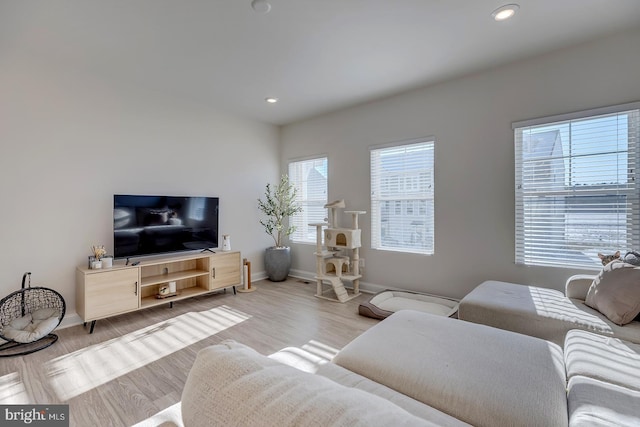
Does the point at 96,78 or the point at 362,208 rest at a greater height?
the point at 96,78

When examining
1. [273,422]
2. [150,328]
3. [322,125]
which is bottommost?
[150,328]

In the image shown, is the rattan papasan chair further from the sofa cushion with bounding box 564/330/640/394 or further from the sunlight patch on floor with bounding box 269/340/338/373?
the sofa cushion with bounding box 564/330/640/394

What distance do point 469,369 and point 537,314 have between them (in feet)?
3.54

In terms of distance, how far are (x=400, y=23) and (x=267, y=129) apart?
302 cm

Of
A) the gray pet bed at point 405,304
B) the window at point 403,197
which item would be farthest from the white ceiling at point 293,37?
the gray pet bed at point 405,304

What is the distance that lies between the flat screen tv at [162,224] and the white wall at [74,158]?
0.22m

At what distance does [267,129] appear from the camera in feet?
16.0

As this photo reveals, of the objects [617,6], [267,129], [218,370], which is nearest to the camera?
[218,370]

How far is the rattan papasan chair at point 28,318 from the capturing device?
2.42 meters

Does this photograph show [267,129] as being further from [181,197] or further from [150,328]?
[150,328]

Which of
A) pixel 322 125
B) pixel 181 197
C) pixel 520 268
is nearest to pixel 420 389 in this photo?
pixel 520 268

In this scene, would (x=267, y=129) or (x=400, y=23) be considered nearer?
(x=400, y=23)

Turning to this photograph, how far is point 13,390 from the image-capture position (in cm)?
190

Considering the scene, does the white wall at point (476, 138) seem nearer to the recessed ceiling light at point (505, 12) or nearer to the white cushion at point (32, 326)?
the recessed ceiling light at point (505, 12)
